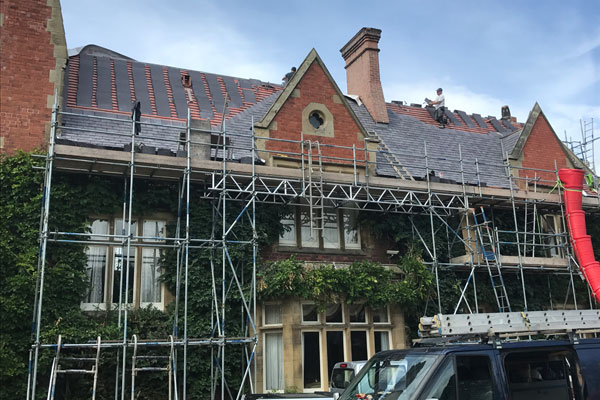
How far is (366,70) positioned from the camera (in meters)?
22.8

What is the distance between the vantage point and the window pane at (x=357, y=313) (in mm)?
16297

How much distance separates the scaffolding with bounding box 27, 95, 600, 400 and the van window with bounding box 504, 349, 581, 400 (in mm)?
7433

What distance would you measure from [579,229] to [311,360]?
9.12m

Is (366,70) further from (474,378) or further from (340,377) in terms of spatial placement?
(474,378)

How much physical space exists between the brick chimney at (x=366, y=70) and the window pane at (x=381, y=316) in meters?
7.54

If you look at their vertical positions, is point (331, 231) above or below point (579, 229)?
below

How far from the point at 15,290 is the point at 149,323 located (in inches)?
115

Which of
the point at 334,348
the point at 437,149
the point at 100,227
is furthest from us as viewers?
the point at 437,149

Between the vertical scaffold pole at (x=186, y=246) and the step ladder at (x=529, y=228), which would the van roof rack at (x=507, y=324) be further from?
the step ladder at (x=529, y=228)

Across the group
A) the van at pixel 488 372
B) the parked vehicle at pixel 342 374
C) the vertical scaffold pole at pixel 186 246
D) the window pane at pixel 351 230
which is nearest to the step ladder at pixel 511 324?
the van at pixel 488 372

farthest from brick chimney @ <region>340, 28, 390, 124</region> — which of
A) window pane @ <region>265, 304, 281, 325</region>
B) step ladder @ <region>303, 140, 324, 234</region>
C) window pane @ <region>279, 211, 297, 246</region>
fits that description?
window pane @ <region>265, 304, 281, 325</region>

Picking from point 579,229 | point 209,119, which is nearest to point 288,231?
point 209,119

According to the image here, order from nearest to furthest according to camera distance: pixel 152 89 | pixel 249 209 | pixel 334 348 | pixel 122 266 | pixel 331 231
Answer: pixel 122 266 → pixel 334 348 → pixel 249 209 → pixel 331 231 → pixel 152 89

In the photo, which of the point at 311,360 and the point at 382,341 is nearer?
the point at 311,360
